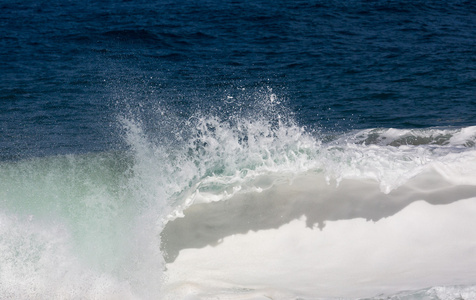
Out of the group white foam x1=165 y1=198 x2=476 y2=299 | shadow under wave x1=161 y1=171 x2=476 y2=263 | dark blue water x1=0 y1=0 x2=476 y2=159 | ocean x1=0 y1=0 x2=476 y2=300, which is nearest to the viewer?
white foam x1=165 y1=198 x2=476 y2=299

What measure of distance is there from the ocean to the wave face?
0.5 inches

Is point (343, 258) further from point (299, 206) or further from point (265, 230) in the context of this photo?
point (265, 230)

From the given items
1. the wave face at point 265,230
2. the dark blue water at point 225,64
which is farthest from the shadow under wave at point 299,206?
the dark blue water at point 225,64

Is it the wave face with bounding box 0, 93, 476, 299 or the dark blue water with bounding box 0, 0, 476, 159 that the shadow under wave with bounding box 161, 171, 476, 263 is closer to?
the wave face with bounding box 0, 93, 476, 299

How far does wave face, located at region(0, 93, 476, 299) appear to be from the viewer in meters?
4.70

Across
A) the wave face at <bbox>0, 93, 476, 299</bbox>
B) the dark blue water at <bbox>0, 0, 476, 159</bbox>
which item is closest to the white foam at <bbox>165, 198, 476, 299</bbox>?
the wave face at <bbox>0, 93, 476, 299</bbox>

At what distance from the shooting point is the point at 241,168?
5.41m

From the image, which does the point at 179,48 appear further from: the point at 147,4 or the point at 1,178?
the point at 1,178

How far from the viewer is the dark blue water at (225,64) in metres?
9.17

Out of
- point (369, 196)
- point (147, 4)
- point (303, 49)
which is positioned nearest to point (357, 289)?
point (369, 196)

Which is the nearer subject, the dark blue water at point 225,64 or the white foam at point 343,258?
the white foam at point 343,258

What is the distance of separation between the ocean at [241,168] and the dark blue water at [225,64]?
0.20 ft

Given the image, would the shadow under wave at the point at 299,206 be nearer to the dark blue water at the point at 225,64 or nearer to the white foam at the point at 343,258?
the white foam at the point at 343,258

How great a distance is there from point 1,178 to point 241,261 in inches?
157
